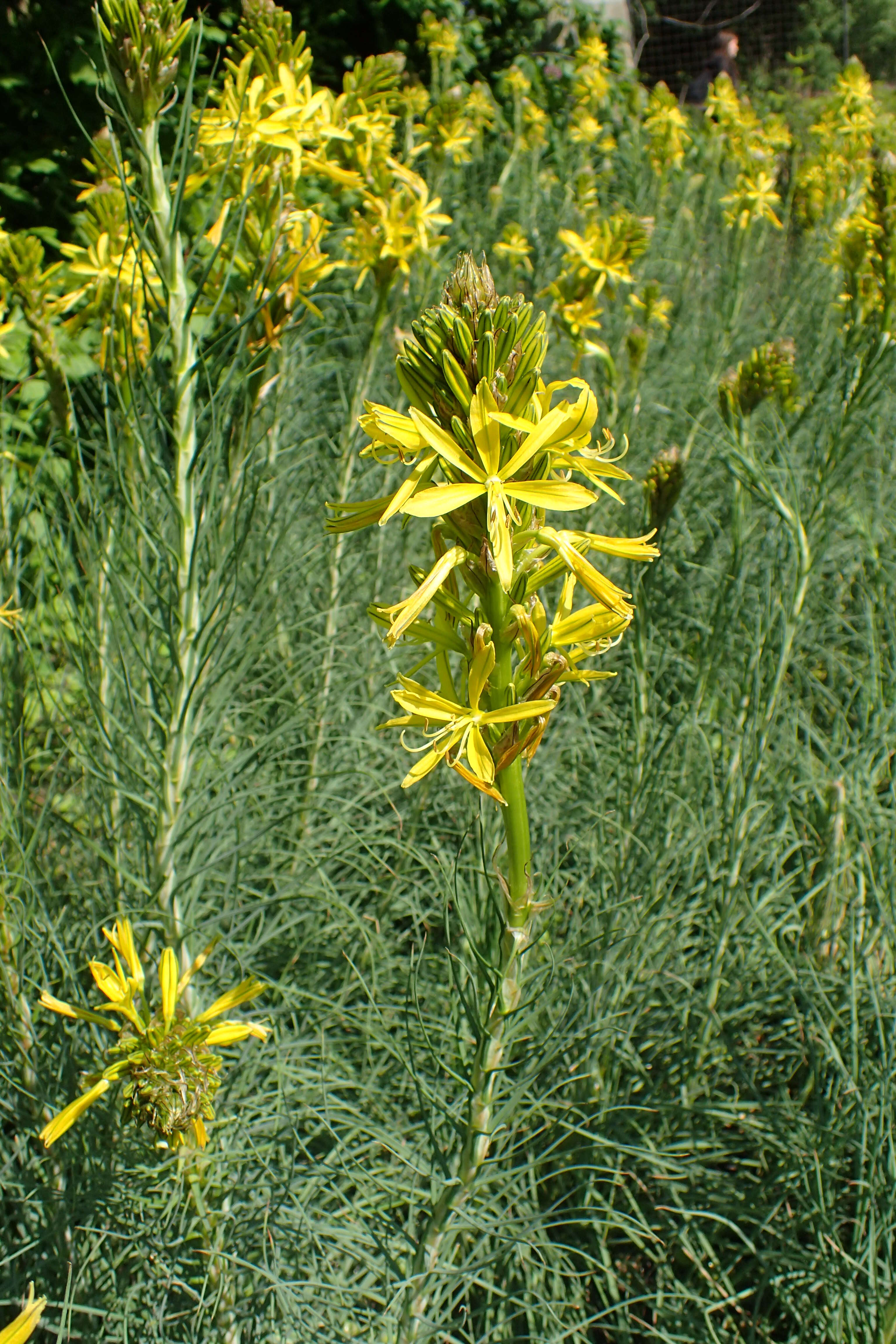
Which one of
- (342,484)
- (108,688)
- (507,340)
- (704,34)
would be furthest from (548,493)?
(704,34)

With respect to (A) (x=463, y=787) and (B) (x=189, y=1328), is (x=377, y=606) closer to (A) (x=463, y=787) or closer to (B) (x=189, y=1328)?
(B) (x=189, y=1328)

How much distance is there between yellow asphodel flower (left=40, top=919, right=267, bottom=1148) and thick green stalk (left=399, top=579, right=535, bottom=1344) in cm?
34

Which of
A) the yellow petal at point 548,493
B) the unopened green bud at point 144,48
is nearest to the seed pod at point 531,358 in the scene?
the yellow petal at point 548,493

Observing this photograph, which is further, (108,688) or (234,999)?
(108,688)

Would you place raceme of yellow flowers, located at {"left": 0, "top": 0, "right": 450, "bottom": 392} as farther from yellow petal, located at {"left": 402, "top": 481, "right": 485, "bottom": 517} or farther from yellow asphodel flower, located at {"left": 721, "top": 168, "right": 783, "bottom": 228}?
yellow asphodel flower, located at {"left": 721, "top": 168, "right": 783, "bottom": 228}

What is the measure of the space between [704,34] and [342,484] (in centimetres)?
2203

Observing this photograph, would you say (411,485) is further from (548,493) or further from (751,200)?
(751,200)

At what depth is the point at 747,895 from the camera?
6.97 ft

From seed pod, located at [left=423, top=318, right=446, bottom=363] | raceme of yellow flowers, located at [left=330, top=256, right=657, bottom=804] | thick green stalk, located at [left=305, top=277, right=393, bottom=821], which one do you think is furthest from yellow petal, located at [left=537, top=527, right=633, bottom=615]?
thick green stalk, located at [left=305, top=277, right=393, bottom=821]

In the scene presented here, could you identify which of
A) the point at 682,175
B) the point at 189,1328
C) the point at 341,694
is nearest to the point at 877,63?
the point at 682,175

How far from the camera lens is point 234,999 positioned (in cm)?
126

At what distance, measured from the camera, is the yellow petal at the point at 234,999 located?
4.06 feet

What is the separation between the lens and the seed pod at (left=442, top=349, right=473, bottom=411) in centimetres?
86

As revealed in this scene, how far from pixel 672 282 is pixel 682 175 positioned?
2030 mm
